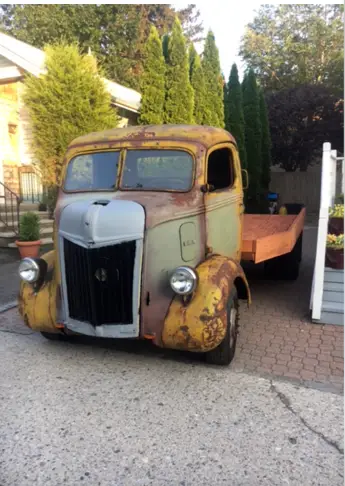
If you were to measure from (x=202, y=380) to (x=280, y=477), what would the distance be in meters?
1.30

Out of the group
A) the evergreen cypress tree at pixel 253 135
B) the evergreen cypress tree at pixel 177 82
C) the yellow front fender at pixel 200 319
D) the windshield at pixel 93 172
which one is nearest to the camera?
the yellow front fender at pixel 200 319

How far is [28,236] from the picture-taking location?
807 cm

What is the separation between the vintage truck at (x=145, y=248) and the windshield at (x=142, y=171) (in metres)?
0.01

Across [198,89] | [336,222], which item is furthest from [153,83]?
[336,222]

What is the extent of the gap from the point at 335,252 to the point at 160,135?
112 inches

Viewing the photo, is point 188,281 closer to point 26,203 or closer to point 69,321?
point 69,321

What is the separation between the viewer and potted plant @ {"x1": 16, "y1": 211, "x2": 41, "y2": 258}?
7.99 metres

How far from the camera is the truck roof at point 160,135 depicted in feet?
14.4

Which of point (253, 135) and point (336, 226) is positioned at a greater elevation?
point (253, 135)

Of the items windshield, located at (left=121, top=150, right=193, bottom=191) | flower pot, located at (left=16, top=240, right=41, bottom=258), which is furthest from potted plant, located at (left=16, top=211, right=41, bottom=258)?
windshield, located at (left=121, top=150, right=193, bottom=191)

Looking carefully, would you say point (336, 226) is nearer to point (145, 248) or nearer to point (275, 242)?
point (275, 242)

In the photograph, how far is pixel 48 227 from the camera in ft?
33.5

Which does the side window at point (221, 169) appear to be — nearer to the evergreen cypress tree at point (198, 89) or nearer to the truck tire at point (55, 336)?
→ the truck tire at point (55, 336)

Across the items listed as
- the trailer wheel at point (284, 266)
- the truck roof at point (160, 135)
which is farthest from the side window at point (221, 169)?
the trailer wheel at point (284, 266)
